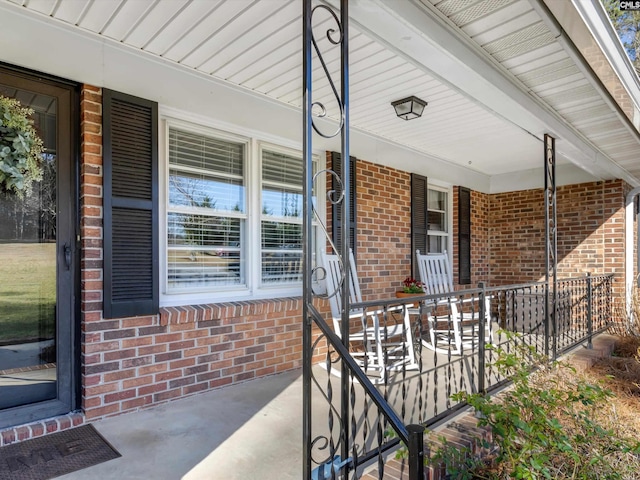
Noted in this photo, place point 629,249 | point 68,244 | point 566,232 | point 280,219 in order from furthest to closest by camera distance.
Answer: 1. point 566,232
2. point 629,249
3. point 280,219
4. point 68,244

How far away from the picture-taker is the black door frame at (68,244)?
2551 mm

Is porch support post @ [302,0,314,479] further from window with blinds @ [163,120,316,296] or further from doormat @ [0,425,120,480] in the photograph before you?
window with blinds @ [163,120,316,296]

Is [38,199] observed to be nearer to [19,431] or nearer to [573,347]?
[19,431]

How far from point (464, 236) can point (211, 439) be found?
4.89 metres

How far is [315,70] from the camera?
2.77m

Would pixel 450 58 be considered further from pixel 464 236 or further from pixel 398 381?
pixel 464 236

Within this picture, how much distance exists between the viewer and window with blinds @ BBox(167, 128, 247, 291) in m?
3.22

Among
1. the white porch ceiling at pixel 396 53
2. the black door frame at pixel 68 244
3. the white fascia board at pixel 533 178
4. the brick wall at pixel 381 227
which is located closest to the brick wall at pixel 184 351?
the black door frame at pixel 68 244

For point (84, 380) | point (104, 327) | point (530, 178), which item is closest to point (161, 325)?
point (104, 327)

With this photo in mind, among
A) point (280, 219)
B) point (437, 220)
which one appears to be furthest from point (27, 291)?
point (437, 220)

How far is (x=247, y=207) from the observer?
143 inches

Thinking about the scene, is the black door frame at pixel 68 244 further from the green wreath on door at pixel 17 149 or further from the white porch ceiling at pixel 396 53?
the white porch ceiling at pixel 396 53

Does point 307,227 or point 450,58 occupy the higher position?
point 450,58

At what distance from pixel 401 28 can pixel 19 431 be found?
296cm
